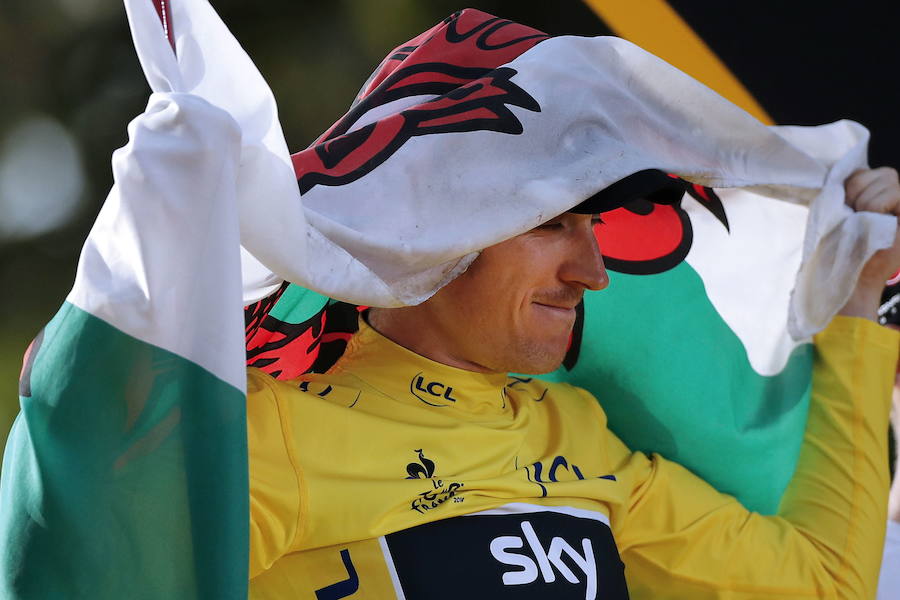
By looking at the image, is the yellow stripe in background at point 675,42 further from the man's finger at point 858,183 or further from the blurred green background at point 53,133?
the man's finger at point 858,183

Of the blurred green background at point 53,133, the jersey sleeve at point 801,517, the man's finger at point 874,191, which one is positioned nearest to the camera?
the jersey sleeve at point 801,517

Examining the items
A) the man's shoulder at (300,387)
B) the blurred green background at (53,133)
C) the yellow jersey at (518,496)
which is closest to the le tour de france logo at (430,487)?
the yellow jersey at (518,496)

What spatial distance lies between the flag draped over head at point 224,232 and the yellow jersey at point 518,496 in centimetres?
17

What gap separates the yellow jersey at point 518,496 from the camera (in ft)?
3.60

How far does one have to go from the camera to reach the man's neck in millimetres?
1302

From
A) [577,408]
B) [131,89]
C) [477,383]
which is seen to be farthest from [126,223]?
[131,89]

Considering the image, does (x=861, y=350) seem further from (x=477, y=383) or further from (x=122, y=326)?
(x=122, y=326)

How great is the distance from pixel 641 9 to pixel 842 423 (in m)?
0.88

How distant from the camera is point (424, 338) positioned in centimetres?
130

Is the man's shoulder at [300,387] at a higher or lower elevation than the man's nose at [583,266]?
lower

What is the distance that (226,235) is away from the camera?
32.3 inches

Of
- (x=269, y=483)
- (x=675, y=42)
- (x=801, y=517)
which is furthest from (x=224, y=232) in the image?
(x=675, y=42)

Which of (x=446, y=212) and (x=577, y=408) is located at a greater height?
(x=446, y=212)

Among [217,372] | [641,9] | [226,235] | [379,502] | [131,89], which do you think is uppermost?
[641,9]
